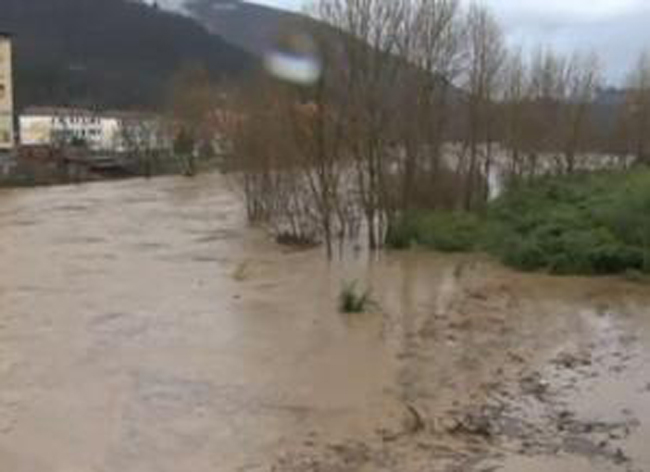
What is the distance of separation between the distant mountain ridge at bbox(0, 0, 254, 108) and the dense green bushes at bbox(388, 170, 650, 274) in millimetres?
119444

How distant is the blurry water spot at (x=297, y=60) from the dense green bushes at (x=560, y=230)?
15.2 ft

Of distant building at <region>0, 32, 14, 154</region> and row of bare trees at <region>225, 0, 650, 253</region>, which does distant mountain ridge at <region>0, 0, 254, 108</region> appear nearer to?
distant building at <region>0, 32, 14, 154</region>

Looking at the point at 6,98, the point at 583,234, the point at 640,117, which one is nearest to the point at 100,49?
the point at 6,98

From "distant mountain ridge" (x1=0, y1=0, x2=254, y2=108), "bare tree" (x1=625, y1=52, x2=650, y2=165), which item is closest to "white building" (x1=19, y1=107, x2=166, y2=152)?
"distant mountain ridge" (x1=0, y1=0, x2=254, y2=108)

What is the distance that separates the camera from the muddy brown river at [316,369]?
35.4 ft

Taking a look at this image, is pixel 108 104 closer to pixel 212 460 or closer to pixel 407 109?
pixel 407 109

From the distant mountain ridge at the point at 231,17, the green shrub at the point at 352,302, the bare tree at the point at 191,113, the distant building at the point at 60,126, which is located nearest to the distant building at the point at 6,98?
the bare tree at the point at 191,113

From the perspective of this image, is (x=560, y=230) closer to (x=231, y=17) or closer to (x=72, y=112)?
(x=72, y=112)

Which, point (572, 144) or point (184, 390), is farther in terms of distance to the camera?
point (572, 144)

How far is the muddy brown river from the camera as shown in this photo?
35.4ft

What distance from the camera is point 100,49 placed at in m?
168

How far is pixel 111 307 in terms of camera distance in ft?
65.4

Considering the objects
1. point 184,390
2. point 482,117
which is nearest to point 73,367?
point 184,390

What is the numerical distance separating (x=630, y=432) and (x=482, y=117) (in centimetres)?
2919
